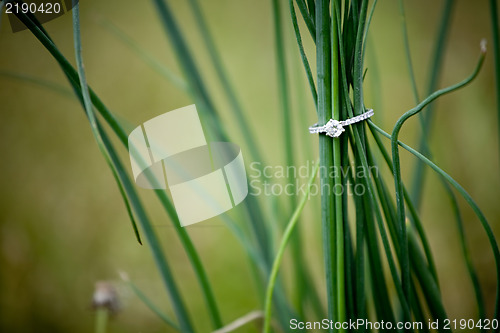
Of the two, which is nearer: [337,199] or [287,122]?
[337,199]

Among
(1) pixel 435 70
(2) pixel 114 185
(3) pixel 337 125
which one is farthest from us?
(2) pixel 114 185

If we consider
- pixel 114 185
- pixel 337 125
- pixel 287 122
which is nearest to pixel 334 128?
pixel 337 125

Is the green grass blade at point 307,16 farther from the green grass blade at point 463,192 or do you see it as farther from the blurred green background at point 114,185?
the blurred green background at point 114,185

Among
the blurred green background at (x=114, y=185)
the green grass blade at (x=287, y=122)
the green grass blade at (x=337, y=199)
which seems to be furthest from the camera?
the blurred green background at (x=114, y=185)

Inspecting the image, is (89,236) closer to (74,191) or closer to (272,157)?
(74,191)

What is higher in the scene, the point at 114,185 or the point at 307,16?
the point at 307,16

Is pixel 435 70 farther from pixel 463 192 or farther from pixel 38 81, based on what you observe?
pixel 38 81

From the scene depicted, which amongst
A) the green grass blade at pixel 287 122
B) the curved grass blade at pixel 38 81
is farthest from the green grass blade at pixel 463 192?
the curved grass blade at pixel 38 81

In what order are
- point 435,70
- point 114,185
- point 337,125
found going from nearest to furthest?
point 337,125 → point 435,70 → point 114,185
